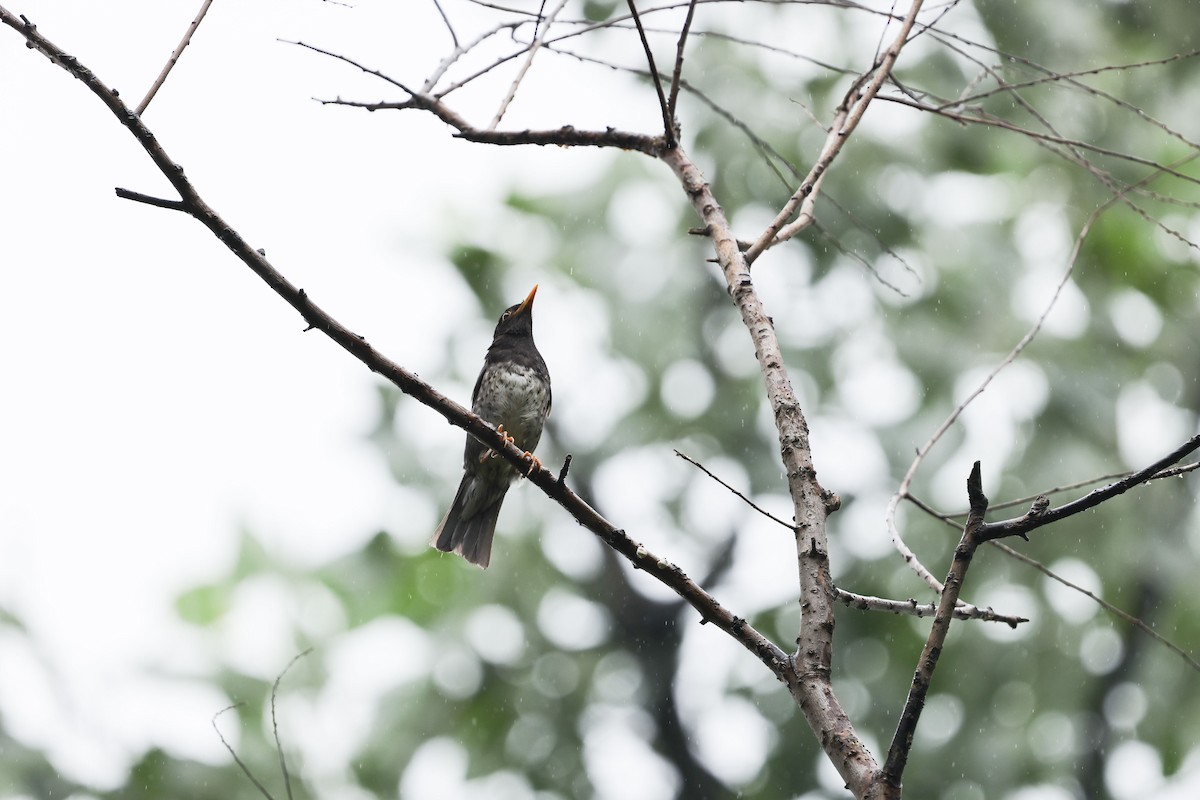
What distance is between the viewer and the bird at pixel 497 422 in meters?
4.41

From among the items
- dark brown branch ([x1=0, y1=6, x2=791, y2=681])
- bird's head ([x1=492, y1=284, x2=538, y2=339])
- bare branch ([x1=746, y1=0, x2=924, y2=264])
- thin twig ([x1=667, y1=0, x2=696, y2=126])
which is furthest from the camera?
bird's head ([x1=492, y1=284, x2=538, y2=339])

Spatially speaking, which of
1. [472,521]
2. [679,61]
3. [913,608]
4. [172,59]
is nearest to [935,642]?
[913,608]

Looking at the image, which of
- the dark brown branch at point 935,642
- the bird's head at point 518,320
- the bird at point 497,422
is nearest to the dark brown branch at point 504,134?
the dark brown branch at point 935,642

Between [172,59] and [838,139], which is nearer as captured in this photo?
[172,59]

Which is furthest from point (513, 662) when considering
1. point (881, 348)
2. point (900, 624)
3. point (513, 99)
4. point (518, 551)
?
point (513, 99)

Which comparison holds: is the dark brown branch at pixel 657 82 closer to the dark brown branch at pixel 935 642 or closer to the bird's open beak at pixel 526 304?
the dark brown branch at pixel 935 642

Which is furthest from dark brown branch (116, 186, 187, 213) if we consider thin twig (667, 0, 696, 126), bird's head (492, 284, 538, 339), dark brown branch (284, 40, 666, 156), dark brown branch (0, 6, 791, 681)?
bird's head (492, 284, 538, 339)

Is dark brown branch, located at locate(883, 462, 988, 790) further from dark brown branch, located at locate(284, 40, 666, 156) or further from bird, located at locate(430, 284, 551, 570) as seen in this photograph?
bird, located at locate(430, 284, 551, 570)

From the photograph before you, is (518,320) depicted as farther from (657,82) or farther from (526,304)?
(657,82)

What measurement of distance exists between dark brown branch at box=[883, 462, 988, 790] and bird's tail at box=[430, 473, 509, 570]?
308 centimetres

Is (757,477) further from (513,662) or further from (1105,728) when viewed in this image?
(1105,728)

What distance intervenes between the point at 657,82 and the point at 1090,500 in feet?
3.64

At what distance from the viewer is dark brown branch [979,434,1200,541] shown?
1.37 metres

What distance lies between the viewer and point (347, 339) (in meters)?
1.88
